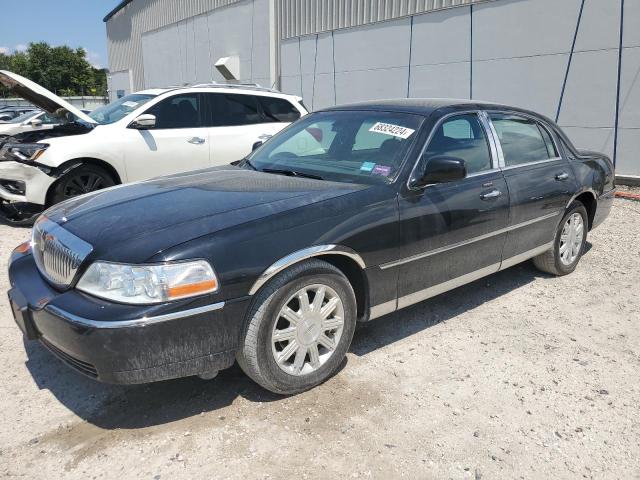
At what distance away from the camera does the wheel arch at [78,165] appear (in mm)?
6031

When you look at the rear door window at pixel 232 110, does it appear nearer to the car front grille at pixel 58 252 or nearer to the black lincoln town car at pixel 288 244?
the black lincoln town car at pixel 288 244

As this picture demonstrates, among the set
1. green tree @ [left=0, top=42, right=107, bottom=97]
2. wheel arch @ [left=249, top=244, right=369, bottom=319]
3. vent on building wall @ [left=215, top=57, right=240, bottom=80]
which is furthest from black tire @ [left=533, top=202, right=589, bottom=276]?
green tree @ [left=0, top=42, right=107, bottom=97]

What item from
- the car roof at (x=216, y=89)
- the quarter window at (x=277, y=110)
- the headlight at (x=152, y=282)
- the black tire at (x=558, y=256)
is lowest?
the black tire at (x=558, y=256)

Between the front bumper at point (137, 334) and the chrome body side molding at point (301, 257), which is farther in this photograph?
the chrome body side molding at point (301, 257)

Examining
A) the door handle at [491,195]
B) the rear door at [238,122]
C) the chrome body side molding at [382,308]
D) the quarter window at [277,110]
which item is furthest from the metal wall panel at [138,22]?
the chrome body side molding at [382,308]

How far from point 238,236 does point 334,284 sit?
653 mm

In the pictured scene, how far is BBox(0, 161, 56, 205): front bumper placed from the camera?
234 inches

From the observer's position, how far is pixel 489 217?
12.5 feet

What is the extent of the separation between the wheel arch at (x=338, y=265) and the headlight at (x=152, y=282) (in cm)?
27

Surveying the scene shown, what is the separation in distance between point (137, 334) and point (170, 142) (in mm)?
4971

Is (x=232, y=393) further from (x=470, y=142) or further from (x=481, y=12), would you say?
(x=481, y=12)

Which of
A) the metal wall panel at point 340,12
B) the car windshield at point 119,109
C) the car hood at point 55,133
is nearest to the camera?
the car hood at point 55,133

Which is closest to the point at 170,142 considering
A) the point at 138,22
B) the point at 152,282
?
the point at 152,282

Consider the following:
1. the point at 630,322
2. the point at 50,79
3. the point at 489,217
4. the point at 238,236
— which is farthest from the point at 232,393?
the point at 50,79
